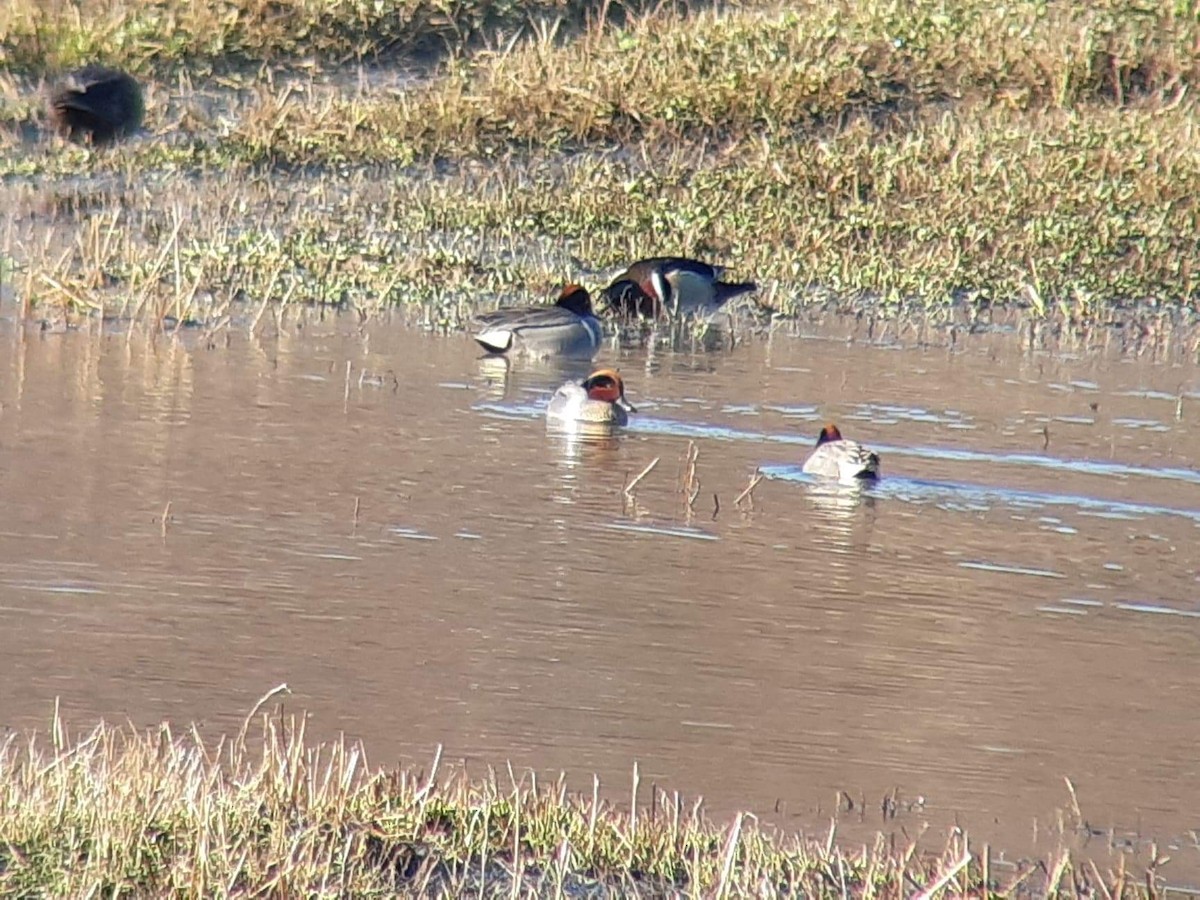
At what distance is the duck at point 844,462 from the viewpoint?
847cm

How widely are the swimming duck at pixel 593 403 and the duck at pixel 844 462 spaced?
1209 mm

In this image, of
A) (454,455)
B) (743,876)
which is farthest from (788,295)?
(743,876)

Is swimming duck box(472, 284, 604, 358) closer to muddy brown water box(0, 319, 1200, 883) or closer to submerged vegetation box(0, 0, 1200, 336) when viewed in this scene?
muddy brown water box(0, 319, 1200, 883)

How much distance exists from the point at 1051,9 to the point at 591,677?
1303cm

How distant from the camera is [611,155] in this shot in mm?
15914

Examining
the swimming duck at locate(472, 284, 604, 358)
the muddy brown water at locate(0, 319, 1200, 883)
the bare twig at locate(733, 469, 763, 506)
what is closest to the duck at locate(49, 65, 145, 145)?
the swimming duck at locate(472, 284, 604, 358)

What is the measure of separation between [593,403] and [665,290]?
10.4ft


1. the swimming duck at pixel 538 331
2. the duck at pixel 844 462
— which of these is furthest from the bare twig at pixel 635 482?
the swimming duck at pixel 538 331

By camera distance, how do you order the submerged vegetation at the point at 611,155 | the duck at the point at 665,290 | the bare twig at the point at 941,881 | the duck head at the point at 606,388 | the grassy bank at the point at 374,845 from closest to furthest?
the bare twig at the point at 941,881 < the grassy bank at the point at 374,845 < the duck head at the point at 606,388 < the duck at the point at 665,290 < the submerged vegetation at the point at 611,155

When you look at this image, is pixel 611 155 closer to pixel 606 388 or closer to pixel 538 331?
pixel 538 331

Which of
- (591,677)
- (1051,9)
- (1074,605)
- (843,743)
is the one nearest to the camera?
(843,743)

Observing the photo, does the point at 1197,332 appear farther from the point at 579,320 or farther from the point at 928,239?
the point at 579,320

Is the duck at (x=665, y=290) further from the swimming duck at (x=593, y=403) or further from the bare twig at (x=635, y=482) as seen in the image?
the bare twig at (x=635, y=482)

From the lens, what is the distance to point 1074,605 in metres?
7.05
